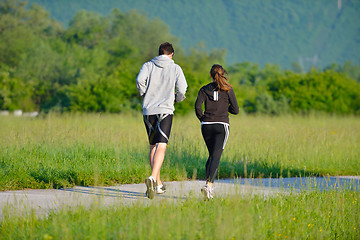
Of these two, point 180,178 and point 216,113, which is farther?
point 180,178

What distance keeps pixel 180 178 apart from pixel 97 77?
90.7ft

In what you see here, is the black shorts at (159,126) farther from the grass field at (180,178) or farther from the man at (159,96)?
the grass field at (180,178)

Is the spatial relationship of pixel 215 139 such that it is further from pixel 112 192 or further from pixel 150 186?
pixel 112 192

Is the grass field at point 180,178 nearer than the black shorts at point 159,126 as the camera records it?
Yes

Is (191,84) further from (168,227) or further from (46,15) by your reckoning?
(46,15)

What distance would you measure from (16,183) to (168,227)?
13.3 feet

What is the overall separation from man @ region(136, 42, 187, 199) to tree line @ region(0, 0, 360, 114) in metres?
2.98

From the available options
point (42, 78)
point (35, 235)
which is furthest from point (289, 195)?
point (42, 78)

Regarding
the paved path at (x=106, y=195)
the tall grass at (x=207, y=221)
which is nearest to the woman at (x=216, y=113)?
the paved path at (x=106, y=195)

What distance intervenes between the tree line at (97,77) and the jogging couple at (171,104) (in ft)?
9.91

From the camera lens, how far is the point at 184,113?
28016 mm

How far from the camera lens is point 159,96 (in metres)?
6.86

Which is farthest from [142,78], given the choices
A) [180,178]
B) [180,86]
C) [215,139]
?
[180,178]

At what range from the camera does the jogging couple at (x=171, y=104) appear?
679 centimetres
